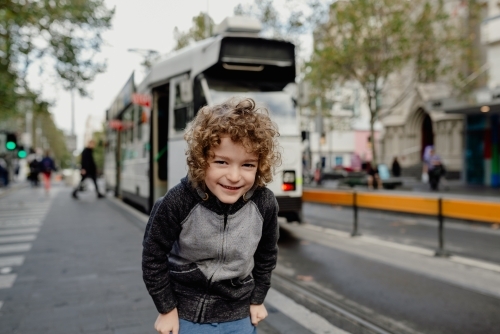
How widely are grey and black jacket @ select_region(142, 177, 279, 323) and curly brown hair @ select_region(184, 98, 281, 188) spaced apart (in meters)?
0.12

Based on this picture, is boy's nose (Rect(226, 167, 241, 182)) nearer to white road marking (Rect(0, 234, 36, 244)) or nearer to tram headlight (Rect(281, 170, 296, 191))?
tram headlight (Rect(281, 170, 296, 191))

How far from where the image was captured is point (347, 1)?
1981 centimetres

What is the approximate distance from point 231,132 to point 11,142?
807 inches

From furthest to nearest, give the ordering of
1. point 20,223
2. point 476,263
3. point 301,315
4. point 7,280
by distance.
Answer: point 20,223 < point 476,263 < point 7,280 < point 301,315

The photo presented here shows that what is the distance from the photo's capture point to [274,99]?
837 cm

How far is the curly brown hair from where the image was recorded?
175 centimetres

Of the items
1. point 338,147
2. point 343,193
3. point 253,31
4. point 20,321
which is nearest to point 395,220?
point 343,193

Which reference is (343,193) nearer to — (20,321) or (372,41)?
(20,321)

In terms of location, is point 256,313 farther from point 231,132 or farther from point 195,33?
point 195,33

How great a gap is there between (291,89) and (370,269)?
3.57m

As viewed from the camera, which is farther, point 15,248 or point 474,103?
point 474,103

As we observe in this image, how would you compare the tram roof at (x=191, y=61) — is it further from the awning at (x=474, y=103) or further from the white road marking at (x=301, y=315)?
the awning at (x=474, y=103)

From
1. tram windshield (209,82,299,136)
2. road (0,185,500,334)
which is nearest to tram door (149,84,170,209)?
road (0,185,500,334)

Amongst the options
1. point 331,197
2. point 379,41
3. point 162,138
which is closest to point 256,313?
point 162,138
